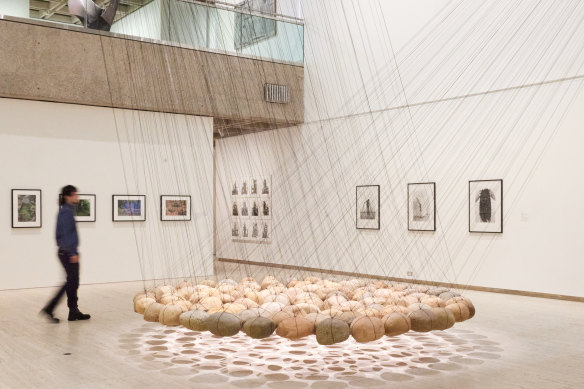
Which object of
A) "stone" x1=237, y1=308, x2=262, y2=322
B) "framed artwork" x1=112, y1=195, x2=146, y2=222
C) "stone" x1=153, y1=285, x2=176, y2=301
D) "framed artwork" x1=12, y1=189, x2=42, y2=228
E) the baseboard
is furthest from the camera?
"framed artwork" x1=112, y1=195, x2=146, y2=222

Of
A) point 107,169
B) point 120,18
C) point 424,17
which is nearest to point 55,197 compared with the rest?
point 107,169

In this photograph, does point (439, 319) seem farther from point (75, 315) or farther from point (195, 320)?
point (75, 315)

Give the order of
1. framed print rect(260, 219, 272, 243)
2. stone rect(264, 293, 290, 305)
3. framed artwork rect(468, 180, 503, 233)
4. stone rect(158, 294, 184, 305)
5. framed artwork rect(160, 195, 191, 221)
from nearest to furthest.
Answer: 1. stone rect(264, 293, 290, 305)
2. stone rect(158, 294, 184, 305)
3. framed artwork rect(468, 180, 503, 233)
4. framed artwork rect(160, 195, 191, 221)
5. framed print rect(260, 219, 272, 243)

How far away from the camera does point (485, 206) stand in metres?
9.67

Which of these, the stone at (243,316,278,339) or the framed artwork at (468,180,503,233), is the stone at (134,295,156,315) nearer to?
the stone at (243,316,278,339)

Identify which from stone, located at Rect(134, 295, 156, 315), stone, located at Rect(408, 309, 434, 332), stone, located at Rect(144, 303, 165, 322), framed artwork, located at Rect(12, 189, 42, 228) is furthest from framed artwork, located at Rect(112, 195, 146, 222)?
stone, located at Rect(408, 309, 434, 332)

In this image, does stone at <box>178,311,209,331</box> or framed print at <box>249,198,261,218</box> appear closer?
stone at <box>178,311,209,331</box>

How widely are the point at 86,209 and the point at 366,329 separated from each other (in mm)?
7205

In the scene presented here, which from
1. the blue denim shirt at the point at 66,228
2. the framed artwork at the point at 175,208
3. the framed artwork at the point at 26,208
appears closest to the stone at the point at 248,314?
the blue denim shirt at the point at 66,228

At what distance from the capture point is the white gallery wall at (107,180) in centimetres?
990

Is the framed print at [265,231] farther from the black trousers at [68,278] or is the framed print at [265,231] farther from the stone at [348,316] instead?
the stone at [348,316]

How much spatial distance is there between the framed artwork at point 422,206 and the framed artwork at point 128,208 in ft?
15.6

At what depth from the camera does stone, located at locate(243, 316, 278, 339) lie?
470 cm

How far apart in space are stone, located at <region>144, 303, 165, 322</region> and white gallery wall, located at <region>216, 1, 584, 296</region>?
287 centimetres
